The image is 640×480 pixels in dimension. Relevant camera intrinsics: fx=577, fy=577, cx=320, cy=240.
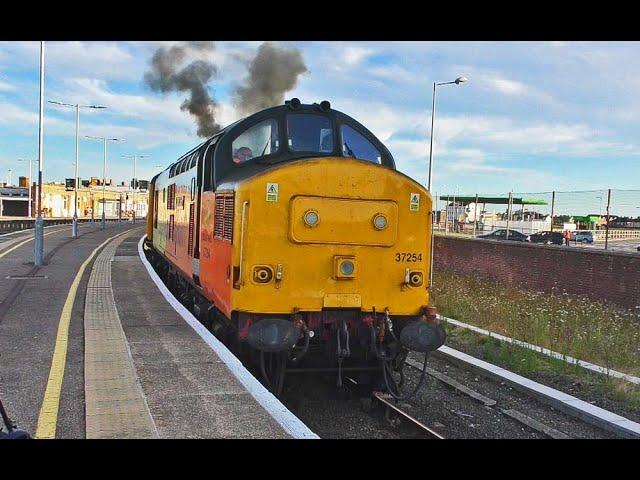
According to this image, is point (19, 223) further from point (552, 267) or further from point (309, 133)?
point (309, 133)

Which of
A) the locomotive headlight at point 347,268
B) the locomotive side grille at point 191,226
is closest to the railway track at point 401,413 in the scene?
the locomotive headlight at point 347,268

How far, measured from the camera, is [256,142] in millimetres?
7598

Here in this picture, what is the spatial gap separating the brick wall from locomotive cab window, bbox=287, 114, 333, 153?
33.9 ft

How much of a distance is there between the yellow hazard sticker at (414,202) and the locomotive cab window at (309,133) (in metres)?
1.40

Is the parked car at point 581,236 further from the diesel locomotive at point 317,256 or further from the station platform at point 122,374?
Answer: the diesel locomotive at point 317,256

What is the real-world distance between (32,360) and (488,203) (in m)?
23.6

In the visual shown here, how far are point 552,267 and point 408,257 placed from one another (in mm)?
12050

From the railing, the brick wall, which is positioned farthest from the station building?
the brick wall

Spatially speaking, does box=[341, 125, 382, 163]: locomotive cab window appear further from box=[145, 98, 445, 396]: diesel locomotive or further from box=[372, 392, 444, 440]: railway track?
box=[372, 392, 444, 440]: railway track

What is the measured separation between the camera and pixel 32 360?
7023mm

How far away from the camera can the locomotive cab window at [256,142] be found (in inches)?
295

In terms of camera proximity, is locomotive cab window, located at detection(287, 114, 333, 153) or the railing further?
the railing

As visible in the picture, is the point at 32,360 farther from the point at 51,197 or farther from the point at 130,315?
the point at 51,197

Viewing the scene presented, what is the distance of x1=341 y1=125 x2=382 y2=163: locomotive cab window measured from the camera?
7.68 m
